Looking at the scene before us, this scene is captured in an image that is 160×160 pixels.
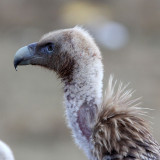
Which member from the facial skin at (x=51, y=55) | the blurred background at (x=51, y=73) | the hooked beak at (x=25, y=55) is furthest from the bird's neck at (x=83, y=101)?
the blurred background at (x=51, y=73)

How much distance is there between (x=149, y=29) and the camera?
62.7 ft

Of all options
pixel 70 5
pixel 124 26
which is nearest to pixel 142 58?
pixel 124 26

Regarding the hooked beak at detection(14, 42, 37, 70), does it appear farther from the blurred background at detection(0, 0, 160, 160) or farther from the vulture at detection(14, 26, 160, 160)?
the blurred background at detection(0, 0, 160, 160)

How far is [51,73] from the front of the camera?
44.4ft

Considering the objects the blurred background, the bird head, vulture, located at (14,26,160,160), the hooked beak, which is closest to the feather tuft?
vulture, located at (14,26,160,160)

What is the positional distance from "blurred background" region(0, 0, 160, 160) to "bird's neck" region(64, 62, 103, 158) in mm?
5523

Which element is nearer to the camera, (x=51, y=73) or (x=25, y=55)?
(x=25, y=55)

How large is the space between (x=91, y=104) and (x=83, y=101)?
0.07 m

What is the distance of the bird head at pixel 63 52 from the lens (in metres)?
5.48

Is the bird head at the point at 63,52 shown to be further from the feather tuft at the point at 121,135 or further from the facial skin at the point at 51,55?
the feather tuft at the point at 121,135

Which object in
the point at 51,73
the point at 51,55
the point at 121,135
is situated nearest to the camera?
the point at 121,135

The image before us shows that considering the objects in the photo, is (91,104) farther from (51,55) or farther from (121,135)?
(51,55)

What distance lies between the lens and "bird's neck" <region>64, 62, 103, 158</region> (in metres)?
5.28

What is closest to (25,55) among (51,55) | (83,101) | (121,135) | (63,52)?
(51,55)
